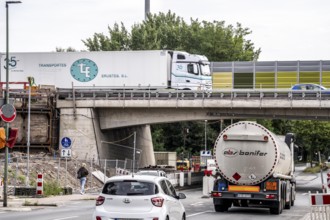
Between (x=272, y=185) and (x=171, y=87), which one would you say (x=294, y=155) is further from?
(x=171, y=87)

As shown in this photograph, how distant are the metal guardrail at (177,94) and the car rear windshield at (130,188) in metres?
42.7

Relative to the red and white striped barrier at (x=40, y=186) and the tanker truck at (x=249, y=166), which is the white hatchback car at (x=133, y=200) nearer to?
the tanker truck at (x=249, y=166)

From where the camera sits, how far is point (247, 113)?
6319 cm

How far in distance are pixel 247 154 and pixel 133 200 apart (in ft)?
41.2

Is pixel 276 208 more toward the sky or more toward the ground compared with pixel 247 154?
more toward the ground

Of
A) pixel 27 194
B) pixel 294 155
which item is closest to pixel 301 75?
pixel 294 155

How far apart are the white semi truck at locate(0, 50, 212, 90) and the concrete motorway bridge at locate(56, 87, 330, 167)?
50.7 inches

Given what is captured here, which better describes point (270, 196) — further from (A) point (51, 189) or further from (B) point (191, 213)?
(A) point (51, 189)

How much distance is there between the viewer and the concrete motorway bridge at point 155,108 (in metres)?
61.0

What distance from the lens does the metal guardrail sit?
199 ft

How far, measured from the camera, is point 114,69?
65688 mm

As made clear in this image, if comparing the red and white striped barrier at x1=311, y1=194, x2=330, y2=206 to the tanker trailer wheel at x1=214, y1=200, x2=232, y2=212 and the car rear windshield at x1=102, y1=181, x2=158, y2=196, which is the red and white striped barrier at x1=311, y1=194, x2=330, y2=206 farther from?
the tanker trailer wheel at x1=214, y1=200, x2=232, y2=212

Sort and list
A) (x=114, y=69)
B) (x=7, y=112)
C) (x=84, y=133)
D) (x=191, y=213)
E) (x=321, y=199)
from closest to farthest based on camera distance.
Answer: (x=321, y=199), (x=7, y=112), (x=191, y=213), (x=84, y=133), (x=114, y=69)

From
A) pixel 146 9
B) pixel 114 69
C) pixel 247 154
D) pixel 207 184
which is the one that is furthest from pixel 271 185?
pixel 146 9
